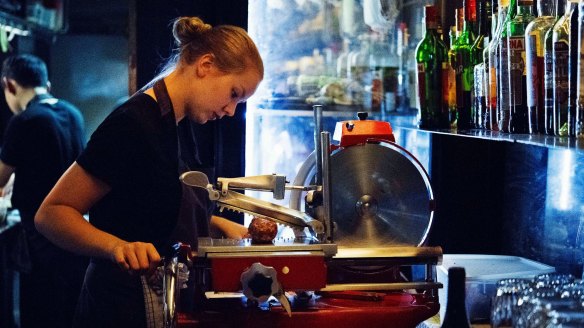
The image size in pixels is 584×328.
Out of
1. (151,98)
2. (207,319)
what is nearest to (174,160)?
(151,98)

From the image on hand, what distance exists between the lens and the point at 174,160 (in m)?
2.22

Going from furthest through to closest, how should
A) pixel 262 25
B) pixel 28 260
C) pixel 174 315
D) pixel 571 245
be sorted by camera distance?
pixel 28 260 < pixel 262 25 < pixel 571 245 < pixel 174 315

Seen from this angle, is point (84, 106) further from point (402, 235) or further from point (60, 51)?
point (402, 235)

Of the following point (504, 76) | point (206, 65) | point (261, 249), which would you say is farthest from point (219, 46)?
point (504, 76)

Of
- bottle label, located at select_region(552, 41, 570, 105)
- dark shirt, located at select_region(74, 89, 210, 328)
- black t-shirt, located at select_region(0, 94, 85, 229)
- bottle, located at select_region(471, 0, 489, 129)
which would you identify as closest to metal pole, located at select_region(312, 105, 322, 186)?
dark shirt, located at select_region(74, 89, 210, 328)

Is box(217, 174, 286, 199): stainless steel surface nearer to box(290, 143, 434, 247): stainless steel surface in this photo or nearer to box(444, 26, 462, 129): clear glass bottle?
box(290, 143, 434, 247): stainless steel surface

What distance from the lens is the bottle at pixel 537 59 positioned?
74.2 inches

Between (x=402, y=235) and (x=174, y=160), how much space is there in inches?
23.5

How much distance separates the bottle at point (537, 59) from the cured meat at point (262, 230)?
615mm

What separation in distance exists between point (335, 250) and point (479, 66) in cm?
69

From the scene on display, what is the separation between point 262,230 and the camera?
2.03 m

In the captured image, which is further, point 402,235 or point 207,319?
point 402,235

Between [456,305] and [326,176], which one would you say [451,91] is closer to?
[326,176]

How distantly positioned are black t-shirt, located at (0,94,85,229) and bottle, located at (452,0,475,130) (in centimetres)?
276
